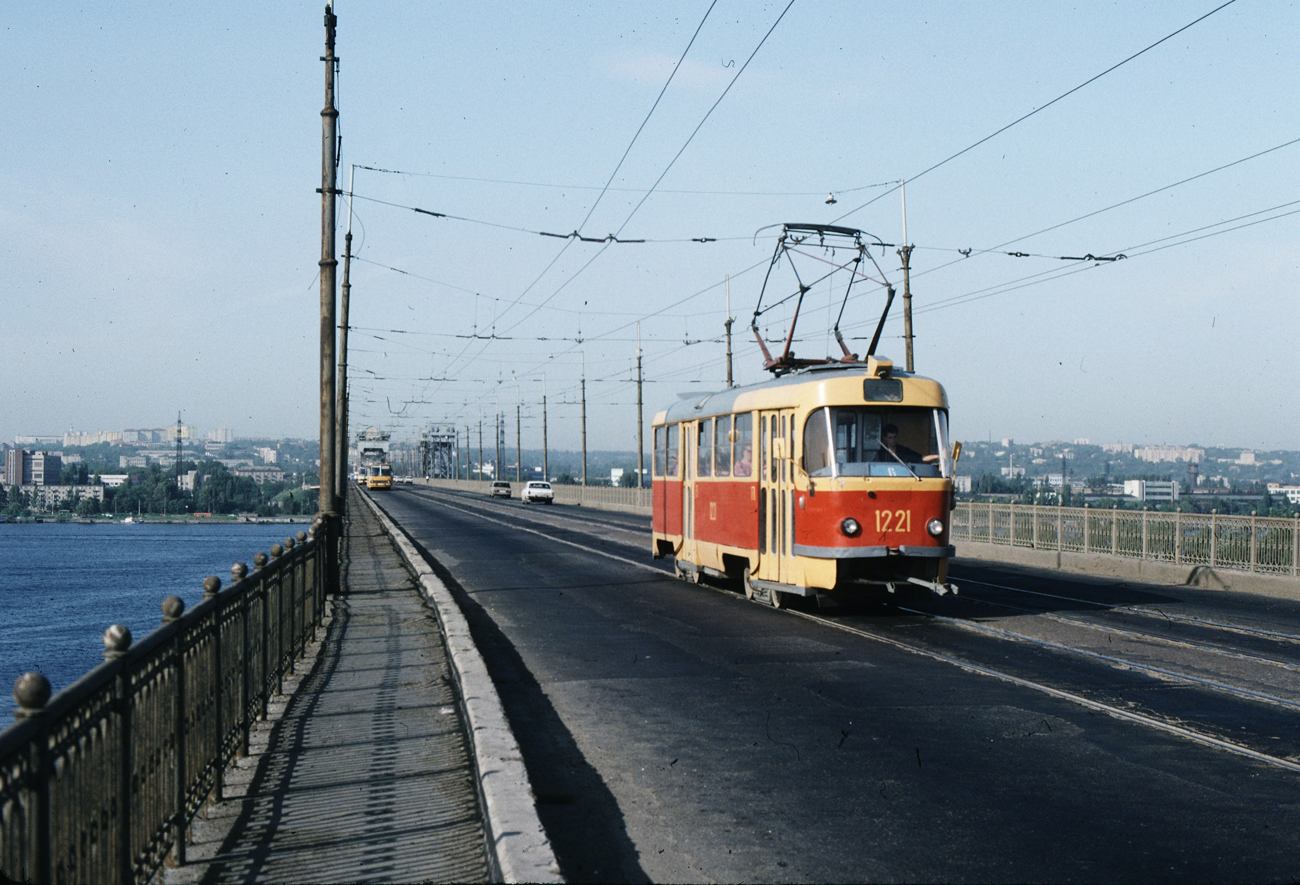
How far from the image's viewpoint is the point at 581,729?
857 centimetres

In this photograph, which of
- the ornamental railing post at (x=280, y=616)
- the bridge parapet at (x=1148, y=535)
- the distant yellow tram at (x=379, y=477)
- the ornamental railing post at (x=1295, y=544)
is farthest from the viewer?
the distant yellow tram at (x=379, y=477)

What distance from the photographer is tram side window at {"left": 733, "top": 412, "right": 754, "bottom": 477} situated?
17250mm

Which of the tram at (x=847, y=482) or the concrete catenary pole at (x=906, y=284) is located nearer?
the tram at (x=847, y=482)

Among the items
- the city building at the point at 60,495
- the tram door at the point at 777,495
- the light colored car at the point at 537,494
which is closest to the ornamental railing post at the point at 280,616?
the tram door at the point at 777,495

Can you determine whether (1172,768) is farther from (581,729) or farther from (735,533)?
(735,533)

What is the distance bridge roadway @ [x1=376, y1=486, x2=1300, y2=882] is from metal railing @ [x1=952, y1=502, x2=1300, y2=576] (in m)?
4.62

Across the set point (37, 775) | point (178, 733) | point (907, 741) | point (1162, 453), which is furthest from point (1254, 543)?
point (1162, 453)

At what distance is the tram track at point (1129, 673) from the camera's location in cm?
840

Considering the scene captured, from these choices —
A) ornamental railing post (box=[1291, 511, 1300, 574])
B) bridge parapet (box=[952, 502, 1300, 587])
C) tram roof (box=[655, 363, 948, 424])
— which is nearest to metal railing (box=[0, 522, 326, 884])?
tram roof (box=[655, 363, 948, 424])

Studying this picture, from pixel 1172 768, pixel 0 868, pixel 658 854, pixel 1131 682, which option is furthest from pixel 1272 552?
pixel 0 868

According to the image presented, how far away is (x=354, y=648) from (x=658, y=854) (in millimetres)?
7588

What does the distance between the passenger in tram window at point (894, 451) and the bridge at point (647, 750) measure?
212cm

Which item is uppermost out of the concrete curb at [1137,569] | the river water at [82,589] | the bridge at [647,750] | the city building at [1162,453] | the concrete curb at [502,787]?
the city building at [1162,453]

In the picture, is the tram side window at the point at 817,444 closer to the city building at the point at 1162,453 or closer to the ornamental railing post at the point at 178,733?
the ornamental railing post at the point at 178,733
